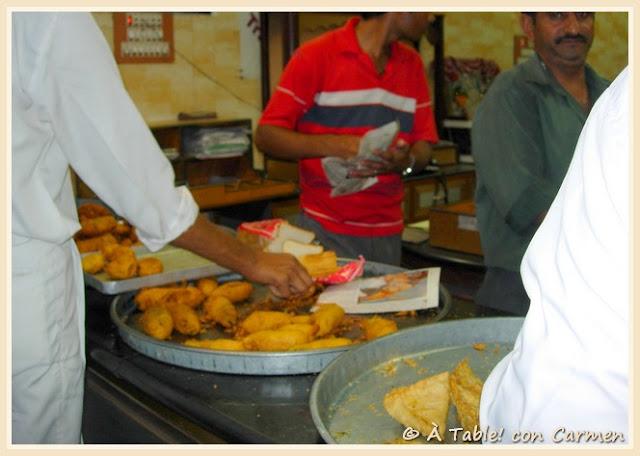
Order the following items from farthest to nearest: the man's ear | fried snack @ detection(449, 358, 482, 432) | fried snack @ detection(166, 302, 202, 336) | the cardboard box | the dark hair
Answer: the cardboard box < the dark hair < the man's ear < fried snack @ detection(166, 302, 202, 336) < fried snack @ detection(449, 358, 482, 432)

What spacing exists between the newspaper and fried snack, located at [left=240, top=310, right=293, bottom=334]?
1026mm

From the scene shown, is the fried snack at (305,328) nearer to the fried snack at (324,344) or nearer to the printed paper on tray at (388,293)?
the fried snack at (324,344)

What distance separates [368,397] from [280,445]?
0.25 meters

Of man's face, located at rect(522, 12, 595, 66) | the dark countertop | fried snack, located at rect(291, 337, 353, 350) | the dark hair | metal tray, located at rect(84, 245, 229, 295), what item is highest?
the dark hair

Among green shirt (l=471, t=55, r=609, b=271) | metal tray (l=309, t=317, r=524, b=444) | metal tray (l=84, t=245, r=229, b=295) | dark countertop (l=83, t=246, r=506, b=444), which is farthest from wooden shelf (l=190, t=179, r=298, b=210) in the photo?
metal tray (l=309, t=317, r=524, b=444)

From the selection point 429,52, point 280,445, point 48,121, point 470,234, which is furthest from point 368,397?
point 429,52

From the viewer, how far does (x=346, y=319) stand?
1.86 m

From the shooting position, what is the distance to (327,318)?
1.75 meters

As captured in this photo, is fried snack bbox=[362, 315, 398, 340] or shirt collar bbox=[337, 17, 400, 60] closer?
fried snack bbox=[362, 315, 398, 340]

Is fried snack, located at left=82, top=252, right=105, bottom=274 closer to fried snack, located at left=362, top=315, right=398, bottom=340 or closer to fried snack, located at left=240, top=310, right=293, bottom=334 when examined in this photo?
fried snack, located at left=240, top=310, right=293, bottom=334

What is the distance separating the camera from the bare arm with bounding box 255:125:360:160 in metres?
2.75

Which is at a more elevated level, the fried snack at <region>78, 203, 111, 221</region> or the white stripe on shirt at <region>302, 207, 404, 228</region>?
the fried snack at <region>78, 203, 111, 221</region>

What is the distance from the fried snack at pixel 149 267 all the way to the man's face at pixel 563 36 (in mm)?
1294

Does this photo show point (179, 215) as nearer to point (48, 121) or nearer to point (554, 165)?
point (48, 121)
